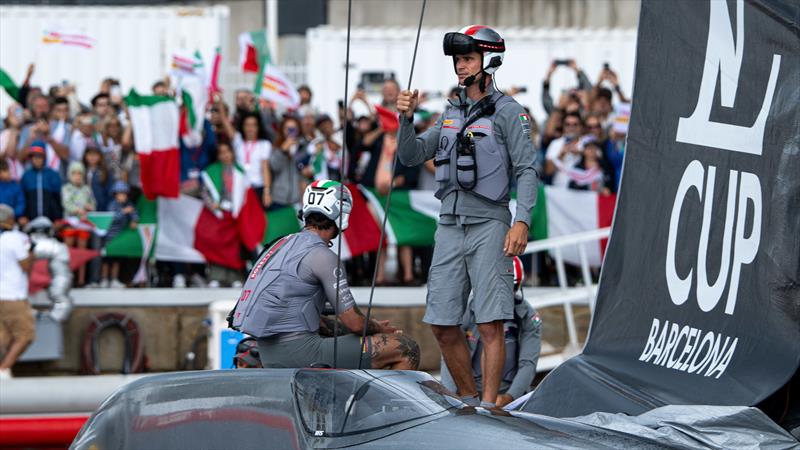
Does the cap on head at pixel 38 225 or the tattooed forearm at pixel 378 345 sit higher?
the tattooed forearm at pixel 378 345

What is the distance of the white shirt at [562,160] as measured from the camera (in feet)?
47.6

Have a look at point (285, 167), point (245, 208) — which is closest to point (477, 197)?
point (285, 167)

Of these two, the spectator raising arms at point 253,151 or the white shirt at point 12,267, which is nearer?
the white shirt at point 12,267

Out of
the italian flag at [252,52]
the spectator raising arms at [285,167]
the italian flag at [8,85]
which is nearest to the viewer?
the spectator raising arms at [285,167]

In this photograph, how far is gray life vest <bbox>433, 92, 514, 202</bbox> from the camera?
743 cm

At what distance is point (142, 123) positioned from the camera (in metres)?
14.5

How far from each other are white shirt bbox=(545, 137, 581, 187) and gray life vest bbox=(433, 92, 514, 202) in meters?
7.01

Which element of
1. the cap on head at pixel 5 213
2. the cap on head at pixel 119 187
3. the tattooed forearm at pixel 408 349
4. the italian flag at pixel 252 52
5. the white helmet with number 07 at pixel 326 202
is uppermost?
the italian flag at pixel 252 52

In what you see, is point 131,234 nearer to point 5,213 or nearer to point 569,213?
point 5,213

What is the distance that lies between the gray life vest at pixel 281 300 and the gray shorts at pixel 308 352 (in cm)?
7

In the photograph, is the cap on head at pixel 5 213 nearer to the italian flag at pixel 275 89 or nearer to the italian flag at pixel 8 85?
the italian flag at pixel 8 85

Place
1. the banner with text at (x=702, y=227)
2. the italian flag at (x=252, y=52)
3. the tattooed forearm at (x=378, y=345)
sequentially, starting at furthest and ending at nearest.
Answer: the italian flag at (x=252, y=52)
the tattooed forearm at (x=378, y=345)
the banner with text at (x=702, y=227)

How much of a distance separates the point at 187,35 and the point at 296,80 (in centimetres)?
181

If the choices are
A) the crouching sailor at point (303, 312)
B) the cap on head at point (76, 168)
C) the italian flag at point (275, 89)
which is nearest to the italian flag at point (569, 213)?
the italian flag at point (275, 89)
